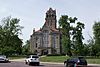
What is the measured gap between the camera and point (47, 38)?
Result: 147 m

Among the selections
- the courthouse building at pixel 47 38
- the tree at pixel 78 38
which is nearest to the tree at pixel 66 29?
the tree at pixel 78 38

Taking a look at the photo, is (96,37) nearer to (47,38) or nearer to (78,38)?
(78,38)

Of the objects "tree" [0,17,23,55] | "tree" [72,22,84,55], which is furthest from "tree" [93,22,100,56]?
"tree" [0,17,23,55]

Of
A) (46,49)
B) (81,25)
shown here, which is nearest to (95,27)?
(81,25)

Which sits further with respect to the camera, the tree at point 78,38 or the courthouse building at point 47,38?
the courthouse building at point 47,38

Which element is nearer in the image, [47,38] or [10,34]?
[10,34]

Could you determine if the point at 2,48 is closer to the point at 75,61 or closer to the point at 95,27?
the point at 95,27

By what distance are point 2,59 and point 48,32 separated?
88.8m

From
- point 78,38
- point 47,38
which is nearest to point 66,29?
point 78,38

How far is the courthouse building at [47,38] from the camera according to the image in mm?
143500

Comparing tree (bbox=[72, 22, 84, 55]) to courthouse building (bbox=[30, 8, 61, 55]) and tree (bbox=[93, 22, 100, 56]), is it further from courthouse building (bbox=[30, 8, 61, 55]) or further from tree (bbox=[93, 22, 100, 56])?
courthouse building (bbox=[30, 8, 61, 55])

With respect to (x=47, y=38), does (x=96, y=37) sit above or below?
below

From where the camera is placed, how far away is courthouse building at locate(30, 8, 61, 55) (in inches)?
5650

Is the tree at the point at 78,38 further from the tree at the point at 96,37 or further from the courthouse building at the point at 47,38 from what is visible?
the courthouse building at the point at 47,38
